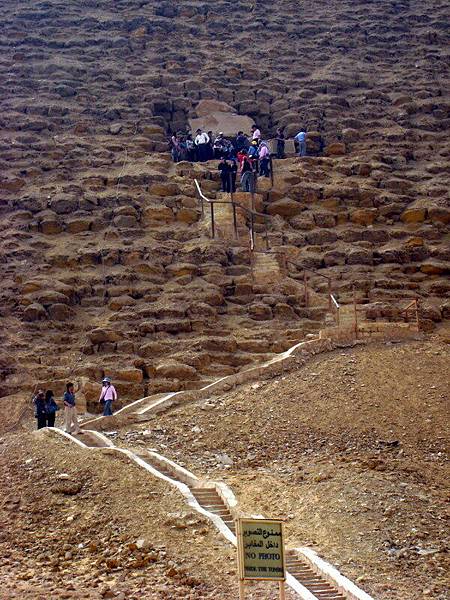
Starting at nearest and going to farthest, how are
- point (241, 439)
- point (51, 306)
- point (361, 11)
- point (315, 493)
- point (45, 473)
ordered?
point (315, 493) < point (45, 473) < point (241, 439) < point (51, 306) < point (361, 11)

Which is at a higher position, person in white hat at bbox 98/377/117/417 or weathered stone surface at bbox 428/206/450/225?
weathered stone surface at bbox 428/206/450/225

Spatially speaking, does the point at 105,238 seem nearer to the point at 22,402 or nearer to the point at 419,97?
the point at 22,402

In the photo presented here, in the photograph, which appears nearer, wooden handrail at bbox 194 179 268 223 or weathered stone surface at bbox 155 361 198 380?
weathered stone surface at bbox 155 361 198 380

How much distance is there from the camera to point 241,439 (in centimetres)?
1905

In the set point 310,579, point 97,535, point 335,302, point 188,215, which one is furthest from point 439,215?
point 310,579

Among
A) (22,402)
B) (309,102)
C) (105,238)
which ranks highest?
(309,102)

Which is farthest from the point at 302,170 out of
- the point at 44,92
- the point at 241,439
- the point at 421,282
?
the point at 241,439

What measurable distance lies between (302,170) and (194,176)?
115 inches

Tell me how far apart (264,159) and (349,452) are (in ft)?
47.0

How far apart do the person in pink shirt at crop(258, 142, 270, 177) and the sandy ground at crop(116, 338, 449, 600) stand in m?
10.1

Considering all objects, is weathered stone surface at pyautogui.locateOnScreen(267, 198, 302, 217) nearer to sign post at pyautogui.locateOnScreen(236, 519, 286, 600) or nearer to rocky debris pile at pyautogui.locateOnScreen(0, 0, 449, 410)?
rocky debris pile at pyautogui.locateOnScreen(0, 0, 449, 410)

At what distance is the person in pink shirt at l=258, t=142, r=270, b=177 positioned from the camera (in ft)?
102

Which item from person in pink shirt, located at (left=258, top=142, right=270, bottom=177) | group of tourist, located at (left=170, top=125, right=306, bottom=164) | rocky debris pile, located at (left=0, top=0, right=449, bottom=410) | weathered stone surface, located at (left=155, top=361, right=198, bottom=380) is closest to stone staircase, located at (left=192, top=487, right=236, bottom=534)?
rocky debris pile, located at (left=0, top=0, right=449, bottom=410)

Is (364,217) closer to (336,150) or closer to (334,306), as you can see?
(336,150)
